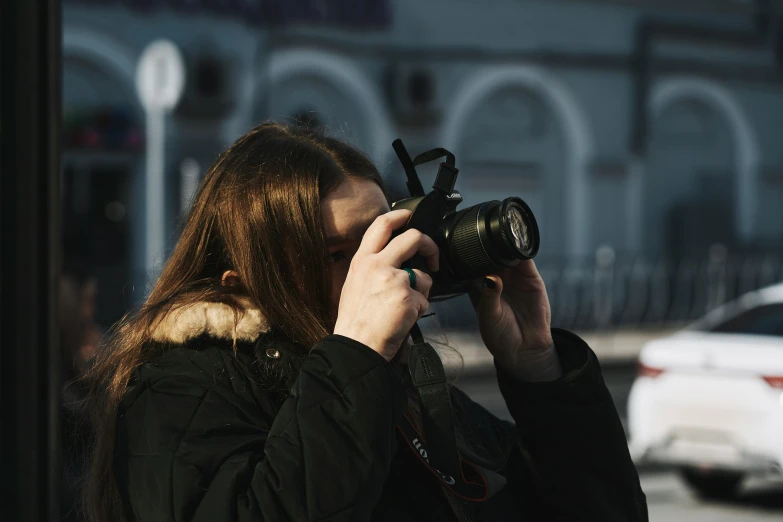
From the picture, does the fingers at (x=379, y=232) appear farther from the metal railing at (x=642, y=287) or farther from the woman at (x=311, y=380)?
the metal railing at (x=642, y=287)

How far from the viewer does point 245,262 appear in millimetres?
1745

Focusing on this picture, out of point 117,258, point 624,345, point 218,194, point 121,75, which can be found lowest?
point 624,345

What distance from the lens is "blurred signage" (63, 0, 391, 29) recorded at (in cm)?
1512

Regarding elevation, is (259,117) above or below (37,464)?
above

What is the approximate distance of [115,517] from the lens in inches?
66.5

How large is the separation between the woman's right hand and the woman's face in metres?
0.12

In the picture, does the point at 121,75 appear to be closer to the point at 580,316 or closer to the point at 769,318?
the point at 580,316

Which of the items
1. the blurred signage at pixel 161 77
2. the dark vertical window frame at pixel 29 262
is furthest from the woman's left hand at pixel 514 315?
the blurred signage at pixel 161 77

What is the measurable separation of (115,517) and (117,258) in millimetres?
13911

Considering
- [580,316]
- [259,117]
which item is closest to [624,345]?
[580,316]

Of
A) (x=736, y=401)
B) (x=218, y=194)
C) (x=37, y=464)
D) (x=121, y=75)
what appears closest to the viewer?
(x=37, y=464)

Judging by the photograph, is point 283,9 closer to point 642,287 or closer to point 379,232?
point 642,287

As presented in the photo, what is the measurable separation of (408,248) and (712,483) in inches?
225

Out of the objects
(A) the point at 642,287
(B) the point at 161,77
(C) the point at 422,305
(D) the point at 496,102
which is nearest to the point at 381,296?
(C) the point at 422,305
